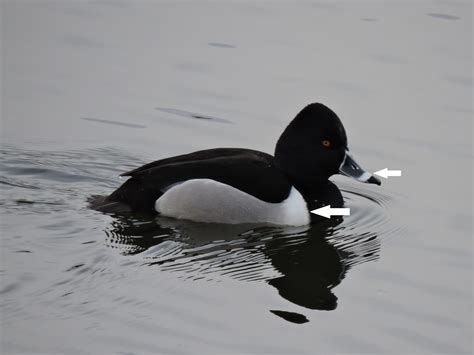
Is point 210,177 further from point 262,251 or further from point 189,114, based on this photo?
point 189,114

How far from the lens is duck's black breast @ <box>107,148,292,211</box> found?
32.3 ft

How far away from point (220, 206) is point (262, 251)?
76cm

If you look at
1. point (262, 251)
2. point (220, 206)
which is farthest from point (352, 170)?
point (262, 251)

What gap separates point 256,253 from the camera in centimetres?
920

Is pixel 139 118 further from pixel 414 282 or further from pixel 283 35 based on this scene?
pixel 414 282

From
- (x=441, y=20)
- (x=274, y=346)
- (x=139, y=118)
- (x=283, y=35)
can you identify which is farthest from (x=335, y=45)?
(x=274, y=346)

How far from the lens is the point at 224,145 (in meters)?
11.6

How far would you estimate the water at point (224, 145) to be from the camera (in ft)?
25.3

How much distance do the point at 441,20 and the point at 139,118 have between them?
15.9ft

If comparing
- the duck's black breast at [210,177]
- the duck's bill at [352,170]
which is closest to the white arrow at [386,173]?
the duck's bill at [352,170]

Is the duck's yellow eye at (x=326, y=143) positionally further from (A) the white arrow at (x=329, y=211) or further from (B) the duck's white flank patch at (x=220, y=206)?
(B) the duck's white flank patch at (x=220, y=206)

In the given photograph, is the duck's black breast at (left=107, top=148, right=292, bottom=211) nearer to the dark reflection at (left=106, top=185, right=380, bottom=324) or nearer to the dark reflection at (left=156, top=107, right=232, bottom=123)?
the dark reflection at (left=106, top=185, right=380, bottom=324)

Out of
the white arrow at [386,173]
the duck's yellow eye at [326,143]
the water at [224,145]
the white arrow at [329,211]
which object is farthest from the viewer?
the white arrow at [386,173]

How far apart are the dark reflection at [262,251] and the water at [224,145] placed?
24 millimetres
